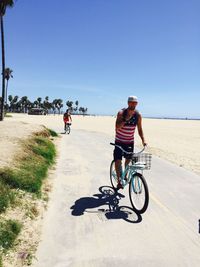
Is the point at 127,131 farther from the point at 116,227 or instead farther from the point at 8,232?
the point at 8,232

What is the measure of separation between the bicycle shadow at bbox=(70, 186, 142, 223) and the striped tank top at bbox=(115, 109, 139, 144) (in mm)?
1405

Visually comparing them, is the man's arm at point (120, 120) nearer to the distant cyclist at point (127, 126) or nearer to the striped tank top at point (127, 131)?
the distant cyclist at point (127, 126)

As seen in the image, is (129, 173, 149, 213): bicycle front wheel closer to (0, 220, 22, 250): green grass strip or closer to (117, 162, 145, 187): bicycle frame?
(117, 162, 145, 187): bicycle frame

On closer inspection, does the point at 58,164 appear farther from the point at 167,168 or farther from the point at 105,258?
the point at 105,258

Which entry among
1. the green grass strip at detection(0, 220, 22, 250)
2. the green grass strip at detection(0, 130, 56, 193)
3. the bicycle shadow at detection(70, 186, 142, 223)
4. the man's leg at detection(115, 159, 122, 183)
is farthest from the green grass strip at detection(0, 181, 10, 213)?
the man's leg at detection(115, 159, 122, 183)

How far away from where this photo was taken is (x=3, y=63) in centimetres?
3472

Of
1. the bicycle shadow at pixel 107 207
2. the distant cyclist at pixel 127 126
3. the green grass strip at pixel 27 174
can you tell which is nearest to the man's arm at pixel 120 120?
the distant cyclist at pixel 127 126

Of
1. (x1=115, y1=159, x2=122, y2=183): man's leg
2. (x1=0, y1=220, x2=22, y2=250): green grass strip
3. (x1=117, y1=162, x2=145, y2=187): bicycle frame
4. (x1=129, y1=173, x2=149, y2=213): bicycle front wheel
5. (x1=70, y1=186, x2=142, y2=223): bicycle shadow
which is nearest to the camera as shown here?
(x1=0, y1=220, x2=22, y2=250): green grass strip

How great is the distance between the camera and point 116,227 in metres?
5.73

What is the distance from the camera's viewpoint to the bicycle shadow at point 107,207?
631 cm

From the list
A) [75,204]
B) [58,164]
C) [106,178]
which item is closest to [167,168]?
[106,178]

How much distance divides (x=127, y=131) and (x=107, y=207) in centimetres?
182

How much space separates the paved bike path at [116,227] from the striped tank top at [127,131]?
55.3 inches

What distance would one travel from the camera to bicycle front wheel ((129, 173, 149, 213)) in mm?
6461
